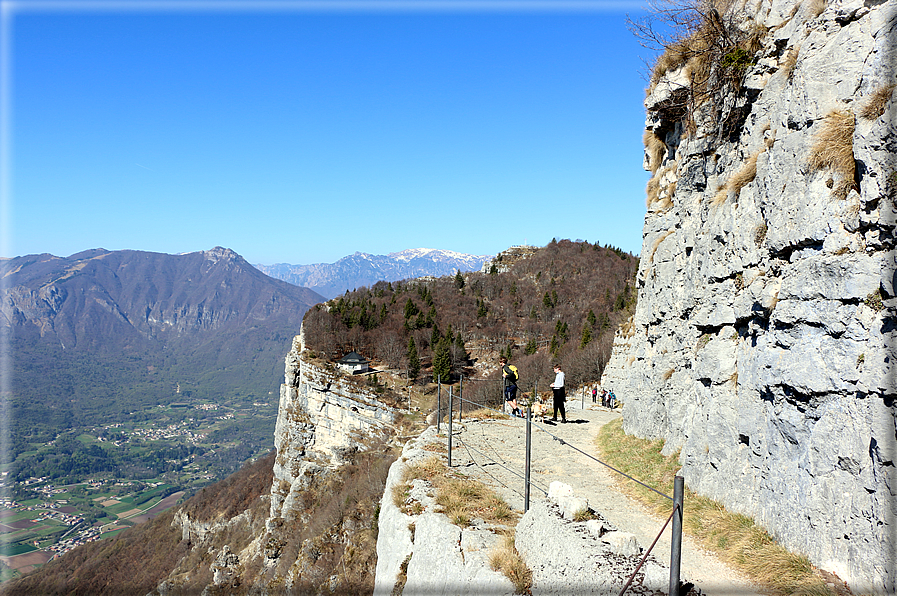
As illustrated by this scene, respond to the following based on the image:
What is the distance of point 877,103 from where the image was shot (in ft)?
17.0

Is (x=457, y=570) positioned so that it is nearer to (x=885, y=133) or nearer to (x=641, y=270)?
(x=885, y=133)

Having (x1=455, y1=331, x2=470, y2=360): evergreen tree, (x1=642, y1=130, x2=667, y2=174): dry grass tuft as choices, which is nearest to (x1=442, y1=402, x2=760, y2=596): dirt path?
(x1=642, y1=130, x2=667, y2=174): dry grass tuft

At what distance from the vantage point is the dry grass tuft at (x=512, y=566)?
20.5ft

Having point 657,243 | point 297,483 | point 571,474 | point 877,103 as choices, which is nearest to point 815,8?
point 877,103

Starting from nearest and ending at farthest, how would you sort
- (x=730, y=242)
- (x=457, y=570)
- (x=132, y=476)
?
1. (x=457, y=570)
2. (x=730, y=242)
3. (x=132, y=476)

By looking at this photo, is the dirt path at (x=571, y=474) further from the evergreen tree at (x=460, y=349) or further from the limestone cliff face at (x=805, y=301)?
the evergreen tree at (x=460, y=349)

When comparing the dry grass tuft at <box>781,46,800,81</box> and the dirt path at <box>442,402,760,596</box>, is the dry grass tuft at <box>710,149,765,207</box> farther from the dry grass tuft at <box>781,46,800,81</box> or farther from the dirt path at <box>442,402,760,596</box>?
the dirt path at <box>442,402,760,596</box>

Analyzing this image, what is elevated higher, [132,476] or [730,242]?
[730,242]

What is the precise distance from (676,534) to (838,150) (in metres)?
4.70

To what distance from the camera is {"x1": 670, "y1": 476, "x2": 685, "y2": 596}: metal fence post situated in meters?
4.23

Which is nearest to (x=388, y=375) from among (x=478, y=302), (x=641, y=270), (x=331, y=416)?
(x=331, y=416)

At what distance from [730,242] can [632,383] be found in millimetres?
6645

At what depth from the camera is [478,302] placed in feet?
287

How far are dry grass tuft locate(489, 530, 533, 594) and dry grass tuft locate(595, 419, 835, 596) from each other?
2.46 m
